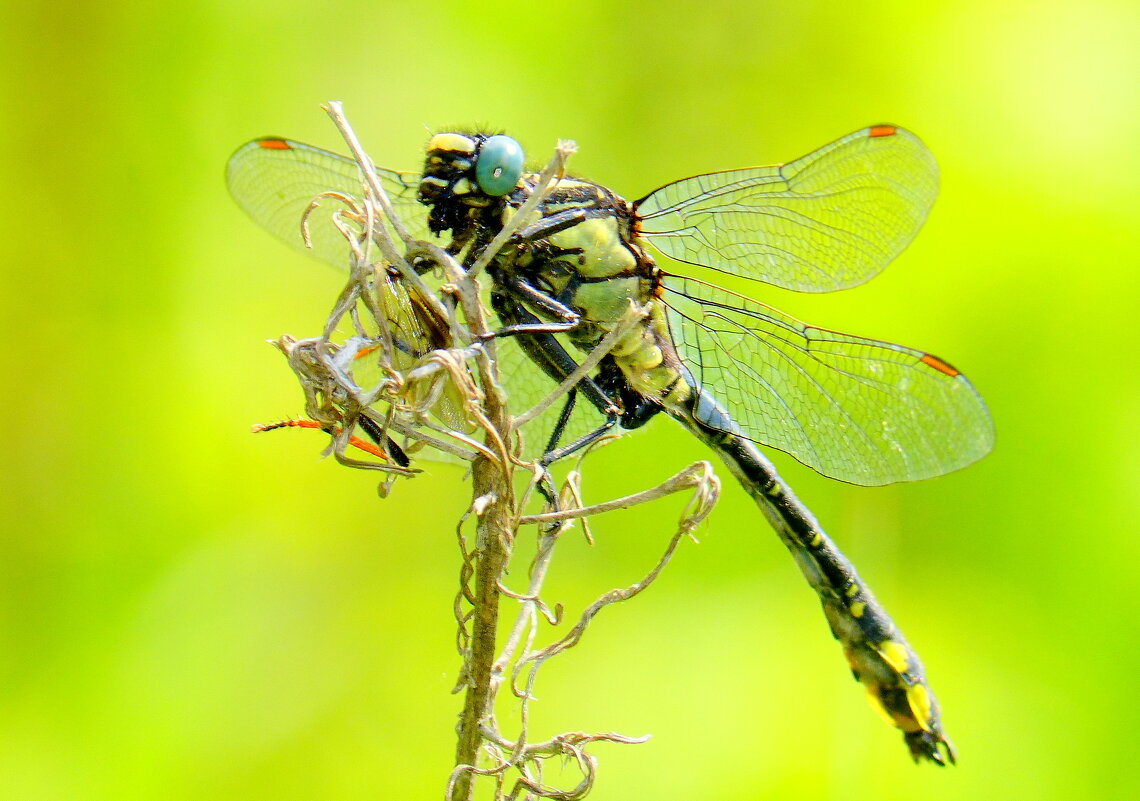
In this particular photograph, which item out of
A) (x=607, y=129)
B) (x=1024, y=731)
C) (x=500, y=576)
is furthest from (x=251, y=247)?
(x=1024, y=731)

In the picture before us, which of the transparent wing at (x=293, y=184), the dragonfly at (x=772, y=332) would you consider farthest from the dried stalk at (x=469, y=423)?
the transparent wing at (x=293, y=184)

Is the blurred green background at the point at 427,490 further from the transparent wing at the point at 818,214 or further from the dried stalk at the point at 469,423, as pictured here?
the dried stalk at the point at 469,423

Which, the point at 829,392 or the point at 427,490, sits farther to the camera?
the point at 427,490

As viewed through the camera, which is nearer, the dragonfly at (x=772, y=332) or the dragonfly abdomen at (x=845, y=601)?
the dragonfly at (x=772, y=332)

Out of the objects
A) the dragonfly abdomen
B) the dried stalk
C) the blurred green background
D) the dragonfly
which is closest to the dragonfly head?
the dragonfly

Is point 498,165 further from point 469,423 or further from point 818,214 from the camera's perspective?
point 818,214

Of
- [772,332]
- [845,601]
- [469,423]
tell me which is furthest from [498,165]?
[845,601]
